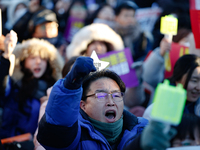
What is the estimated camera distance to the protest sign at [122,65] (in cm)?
394

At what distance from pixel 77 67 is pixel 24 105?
1933mm

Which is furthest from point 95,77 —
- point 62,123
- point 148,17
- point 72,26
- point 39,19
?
point 148,17

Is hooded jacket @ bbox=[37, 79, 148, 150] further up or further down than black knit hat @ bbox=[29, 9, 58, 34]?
further down

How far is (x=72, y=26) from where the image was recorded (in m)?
6.14

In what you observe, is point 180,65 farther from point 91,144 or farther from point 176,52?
point 91,144

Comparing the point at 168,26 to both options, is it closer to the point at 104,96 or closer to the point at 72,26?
the point at 104,96

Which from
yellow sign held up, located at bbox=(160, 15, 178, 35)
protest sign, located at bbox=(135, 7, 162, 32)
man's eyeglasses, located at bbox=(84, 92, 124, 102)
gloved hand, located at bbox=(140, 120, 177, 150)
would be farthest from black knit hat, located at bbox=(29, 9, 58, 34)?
gloved hand, located at bbox=(140, 120, 177, 150)

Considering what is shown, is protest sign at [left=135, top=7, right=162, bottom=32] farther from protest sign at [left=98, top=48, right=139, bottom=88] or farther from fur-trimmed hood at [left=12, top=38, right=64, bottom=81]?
fur-trimmed hood at [left=12, top=38, right=64, bottom=81]

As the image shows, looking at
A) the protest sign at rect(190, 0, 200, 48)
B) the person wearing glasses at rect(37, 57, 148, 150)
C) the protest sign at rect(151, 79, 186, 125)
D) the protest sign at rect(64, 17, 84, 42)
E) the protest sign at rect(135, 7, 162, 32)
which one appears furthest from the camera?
the protest sign at rect(135, 7, 162, 32)

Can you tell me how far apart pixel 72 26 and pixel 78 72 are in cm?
452

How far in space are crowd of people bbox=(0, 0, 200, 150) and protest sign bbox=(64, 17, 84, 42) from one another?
0.02 m

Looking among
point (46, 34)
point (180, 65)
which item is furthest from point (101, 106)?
point (46, 34)

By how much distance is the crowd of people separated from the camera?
188cm

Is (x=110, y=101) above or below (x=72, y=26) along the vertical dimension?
below
